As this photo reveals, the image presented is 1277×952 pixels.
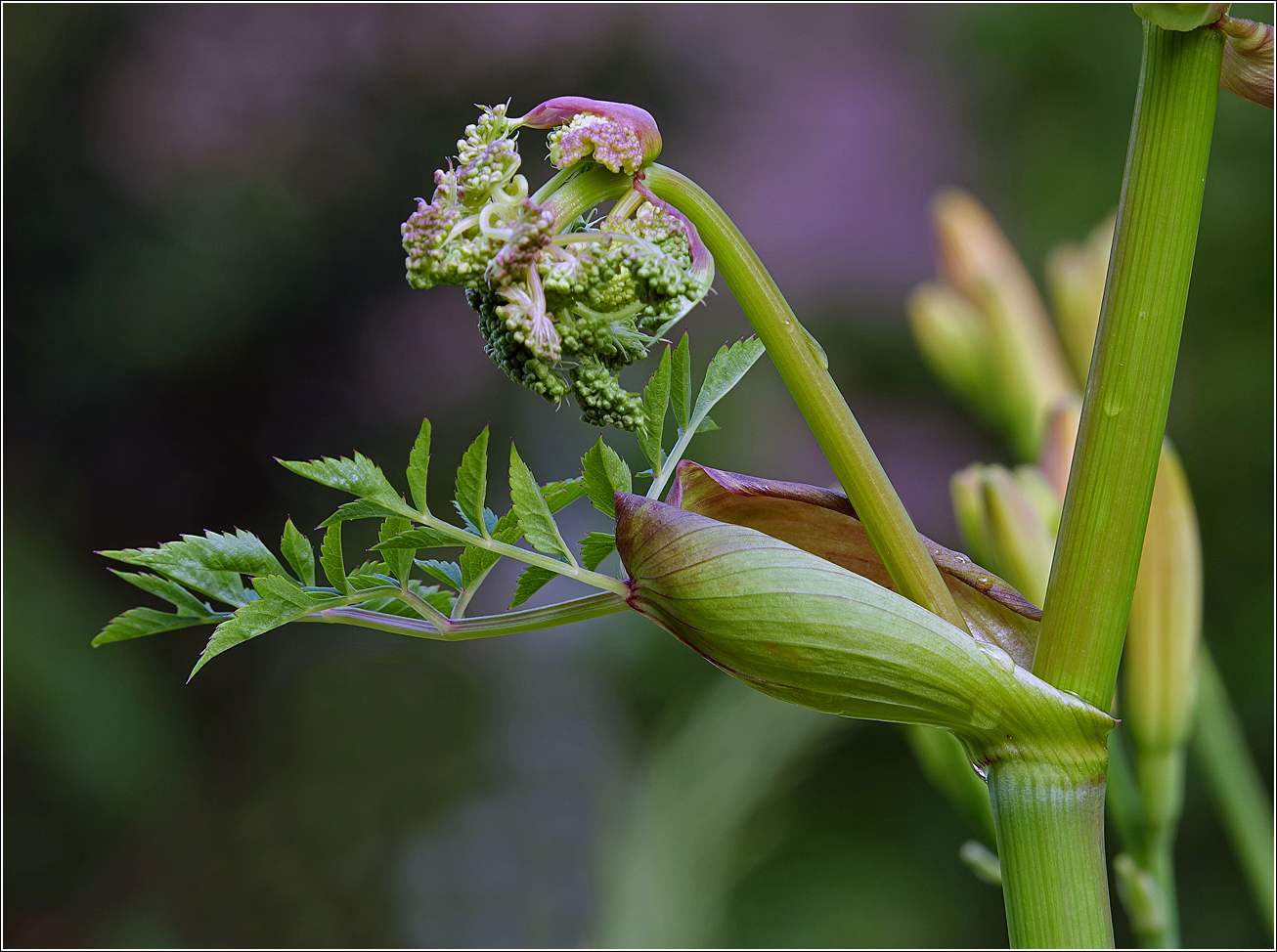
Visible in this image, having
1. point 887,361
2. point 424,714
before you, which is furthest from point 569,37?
Result: point 424,714

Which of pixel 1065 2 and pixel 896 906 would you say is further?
pixel 1065 2

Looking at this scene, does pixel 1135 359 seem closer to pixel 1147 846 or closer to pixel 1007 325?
pixel 1147 846

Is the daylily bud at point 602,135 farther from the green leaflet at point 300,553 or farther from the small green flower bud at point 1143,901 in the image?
the small green flower bud at point 1143,901

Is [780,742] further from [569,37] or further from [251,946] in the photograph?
[569,37]

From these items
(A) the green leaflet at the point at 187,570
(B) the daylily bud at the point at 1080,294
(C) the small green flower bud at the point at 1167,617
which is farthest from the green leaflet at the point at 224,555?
(B) the daylily bud at the point at 1080,294

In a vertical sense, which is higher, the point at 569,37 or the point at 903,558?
the point at 569,37

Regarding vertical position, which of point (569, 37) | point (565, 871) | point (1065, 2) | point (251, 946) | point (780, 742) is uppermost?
point (1065, 2)

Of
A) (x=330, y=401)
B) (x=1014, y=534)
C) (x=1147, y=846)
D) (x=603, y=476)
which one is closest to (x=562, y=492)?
(x=603, y=476)
